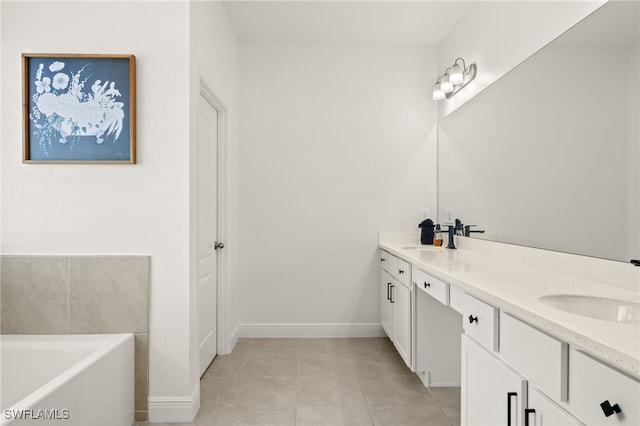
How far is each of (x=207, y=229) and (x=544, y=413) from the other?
2.28 m

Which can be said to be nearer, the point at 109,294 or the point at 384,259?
the point at 109,294

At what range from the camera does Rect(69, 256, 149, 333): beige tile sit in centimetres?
200

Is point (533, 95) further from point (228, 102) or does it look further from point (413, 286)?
point (228, 102)

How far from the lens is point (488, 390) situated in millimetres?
1320

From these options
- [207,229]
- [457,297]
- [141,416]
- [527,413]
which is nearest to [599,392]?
[527,413]

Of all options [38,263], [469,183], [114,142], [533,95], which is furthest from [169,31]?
[469,183]

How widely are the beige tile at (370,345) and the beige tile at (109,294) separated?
5.82 feet

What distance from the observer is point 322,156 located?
136 inches

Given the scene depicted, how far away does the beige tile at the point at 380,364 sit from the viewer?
267 cm

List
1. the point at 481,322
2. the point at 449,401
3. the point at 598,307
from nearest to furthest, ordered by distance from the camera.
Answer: the point at 598,307, the point at 481,322, the point at 449,401

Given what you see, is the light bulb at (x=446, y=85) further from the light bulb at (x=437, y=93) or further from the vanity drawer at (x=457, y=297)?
the vanity drawer at (x=457, y=297)

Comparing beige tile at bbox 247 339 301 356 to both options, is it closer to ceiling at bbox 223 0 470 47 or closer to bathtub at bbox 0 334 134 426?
bathtub at bbox 0 334 134 426

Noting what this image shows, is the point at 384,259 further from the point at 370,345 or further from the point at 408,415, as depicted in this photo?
the point at 408,415

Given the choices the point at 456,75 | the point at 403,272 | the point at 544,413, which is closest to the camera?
the point at 544,413
